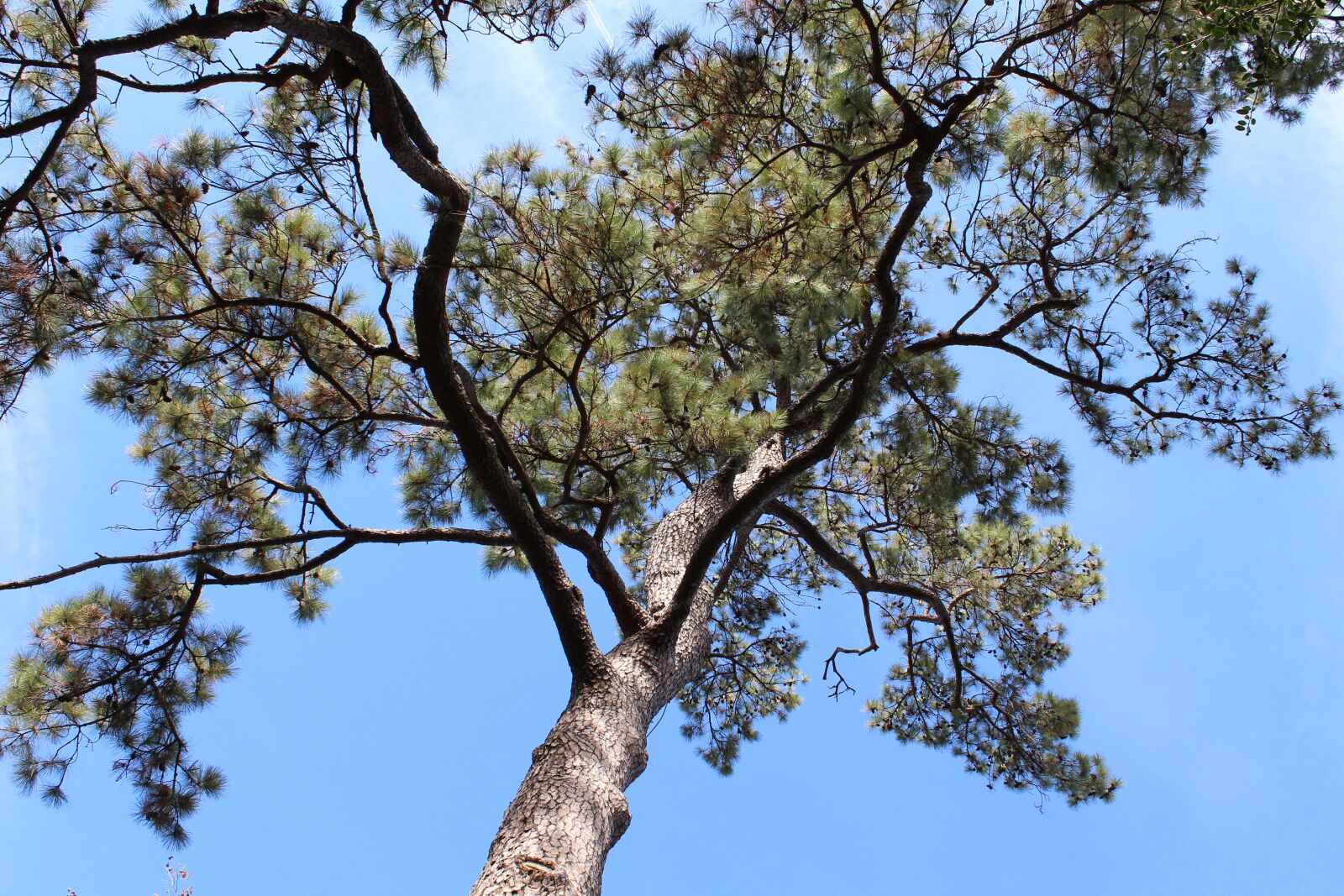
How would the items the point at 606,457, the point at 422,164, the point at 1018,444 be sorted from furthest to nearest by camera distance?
the point at 1018,444
the point at 606,457
the point at 422,164

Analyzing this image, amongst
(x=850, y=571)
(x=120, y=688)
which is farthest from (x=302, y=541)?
(x=850, y=571)

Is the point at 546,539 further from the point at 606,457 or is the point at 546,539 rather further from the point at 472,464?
the point at 606,457

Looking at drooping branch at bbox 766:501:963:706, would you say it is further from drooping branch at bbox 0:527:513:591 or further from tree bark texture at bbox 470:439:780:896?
drooping branch at bbox 0:527:513:591

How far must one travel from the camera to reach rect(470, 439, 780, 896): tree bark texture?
2.61 meters

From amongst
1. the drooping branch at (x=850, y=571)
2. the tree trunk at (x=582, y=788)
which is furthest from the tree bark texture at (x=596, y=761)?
the drooping branch at (x=850, y=571)

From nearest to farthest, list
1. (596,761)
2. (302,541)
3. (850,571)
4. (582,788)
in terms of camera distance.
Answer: (582,788), (596,761), (302,541), (850,571)

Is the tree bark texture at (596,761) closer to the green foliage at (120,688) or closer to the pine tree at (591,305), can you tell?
the pine tree at (591,305)

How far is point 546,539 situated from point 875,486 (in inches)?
114

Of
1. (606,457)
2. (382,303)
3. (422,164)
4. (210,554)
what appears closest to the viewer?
(422,164)

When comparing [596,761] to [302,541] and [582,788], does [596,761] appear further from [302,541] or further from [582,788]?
[302,541]

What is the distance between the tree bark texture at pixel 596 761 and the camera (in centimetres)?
261

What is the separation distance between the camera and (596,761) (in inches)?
122

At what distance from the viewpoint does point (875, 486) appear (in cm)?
591

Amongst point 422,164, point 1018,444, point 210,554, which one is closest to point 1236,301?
point 1018,444
